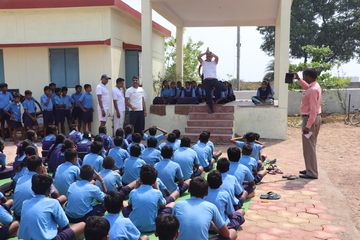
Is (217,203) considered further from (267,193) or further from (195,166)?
(195,166)

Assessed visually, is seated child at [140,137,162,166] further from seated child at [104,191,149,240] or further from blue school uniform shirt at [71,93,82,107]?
blue school uniform shirt at [71,93,82,107]

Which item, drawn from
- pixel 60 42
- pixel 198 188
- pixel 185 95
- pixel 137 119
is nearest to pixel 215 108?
pixel 185 95

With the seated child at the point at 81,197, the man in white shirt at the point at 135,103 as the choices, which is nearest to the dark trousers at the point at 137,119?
the man in white shirt at the point at 135,103

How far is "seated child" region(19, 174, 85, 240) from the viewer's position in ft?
10.3

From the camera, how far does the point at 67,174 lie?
4.55m

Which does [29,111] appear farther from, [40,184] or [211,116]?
[40,184]

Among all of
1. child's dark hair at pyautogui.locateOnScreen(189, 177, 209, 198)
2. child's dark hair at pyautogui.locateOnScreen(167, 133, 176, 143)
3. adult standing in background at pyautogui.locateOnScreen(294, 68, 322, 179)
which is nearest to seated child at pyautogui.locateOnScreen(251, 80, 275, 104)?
adult standing in background at pyautogui.locateOnScreen(294, 68, 322, 179)

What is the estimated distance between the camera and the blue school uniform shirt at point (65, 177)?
180 inches

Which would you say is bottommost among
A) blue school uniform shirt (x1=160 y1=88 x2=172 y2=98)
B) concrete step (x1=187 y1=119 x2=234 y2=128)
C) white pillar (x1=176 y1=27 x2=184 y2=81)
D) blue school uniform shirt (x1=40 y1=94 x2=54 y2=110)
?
concrete step (x1=187 y1=119 x2=234 y2=128)

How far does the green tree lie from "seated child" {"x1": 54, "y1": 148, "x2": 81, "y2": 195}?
2141cm

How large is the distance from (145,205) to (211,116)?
6.62 m

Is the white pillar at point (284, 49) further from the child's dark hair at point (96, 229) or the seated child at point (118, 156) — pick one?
the child's dark hair at point (96, 229)

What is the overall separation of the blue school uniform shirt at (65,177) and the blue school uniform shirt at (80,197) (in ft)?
2.12

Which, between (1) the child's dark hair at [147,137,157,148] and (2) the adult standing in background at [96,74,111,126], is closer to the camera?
(1) the child's dark hair at [147,137,157,148]
